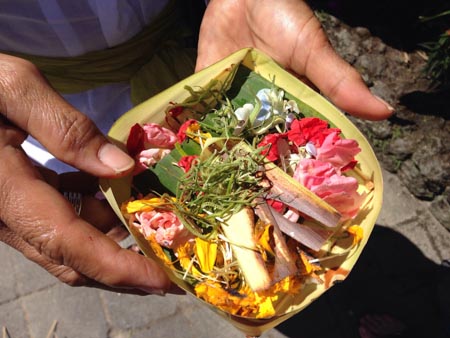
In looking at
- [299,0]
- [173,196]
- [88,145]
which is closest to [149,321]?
[173,196]

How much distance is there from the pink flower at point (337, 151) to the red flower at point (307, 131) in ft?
0.08

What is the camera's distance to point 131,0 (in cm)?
148

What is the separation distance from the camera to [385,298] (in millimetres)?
2572

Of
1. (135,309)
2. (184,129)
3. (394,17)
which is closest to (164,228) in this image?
(184,129)

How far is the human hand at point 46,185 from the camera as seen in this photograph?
1242mm

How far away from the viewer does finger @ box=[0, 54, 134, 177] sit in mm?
1252

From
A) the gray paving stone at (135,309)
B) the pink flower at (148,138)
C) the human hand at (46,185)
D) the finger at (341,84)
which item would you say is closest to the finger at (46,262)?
the human hand at (46,185)

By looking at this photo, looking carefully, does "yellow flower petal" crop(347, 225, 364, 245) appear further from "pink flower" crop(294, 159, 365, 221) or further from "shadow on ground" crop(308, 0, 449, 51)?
"shadow on ground" crop(308, 0, 449, 51)

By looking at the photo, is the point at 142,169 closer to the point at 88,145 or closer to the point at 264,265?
the point at 88,145

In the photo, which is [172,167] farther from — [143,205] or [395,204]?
[395,204]

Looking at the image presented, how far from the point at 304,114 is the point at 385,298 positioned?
1.48m

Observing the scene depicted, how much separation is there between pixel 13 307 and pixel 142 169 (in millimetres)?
1631

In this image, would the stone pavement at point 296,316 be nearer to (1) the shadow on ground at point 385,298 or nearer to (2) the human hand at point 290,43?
(1) the shadow on ground at point 385,298

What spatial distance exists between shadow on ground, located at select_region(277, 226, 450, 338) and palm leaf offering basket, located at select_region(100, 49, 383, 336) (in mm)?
1240
